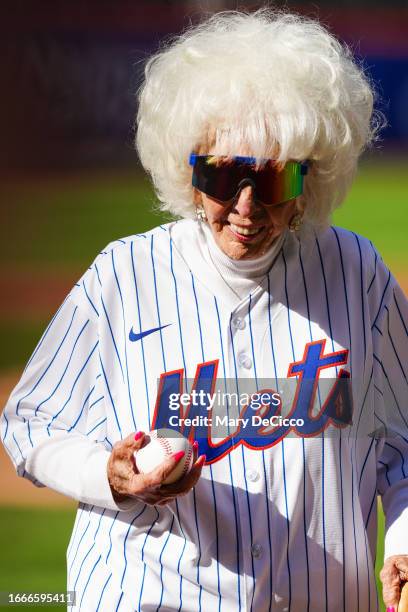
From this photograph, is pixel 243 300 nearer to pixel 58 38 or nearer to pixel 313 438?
pixel 313 438

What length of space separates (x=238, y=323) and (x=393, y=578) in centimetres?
71

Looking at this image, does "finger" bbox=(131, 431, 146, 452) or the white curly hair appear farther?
the white curly hair

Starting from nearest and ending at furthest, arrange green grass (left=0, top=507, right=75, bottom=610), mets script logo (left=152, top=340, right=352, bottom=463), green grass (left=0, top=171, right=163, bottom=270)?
mets script logo (left=152, top=340, right=352, bottom=463), green grass (left=0, top=507, right=75, bottom=610), green grass (left=0, top=171, right=163, bottom=270)

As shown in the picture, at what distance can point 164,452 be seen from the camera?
7.63 feet

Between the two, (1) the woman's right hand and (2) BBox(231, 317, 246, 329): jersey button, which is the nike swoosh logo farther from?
(1) the woman's right hand

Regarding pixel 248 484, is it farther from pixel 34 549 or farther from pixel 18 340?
pixel 18 340

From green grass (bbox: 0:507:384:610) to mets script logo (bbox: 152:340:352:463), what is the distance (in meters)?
2.44

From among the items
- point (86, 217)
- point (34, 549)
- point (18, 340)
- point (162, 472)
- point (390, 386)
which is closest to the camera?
point (162, 472)

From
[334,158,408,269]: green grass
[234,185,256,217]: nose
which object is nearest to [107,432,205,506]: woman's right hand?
[234,185,256,217]: nose

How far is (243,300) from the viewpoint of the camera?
106 inches

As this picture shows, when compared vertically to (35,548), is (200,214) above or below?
above

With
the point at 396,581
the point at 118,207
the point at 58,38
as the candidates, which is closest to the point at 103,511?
the point at 396,581

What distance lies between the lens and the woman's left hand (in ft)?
8.16

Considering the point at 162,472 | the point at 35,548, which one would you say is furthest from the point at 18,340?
the point at 162,472
